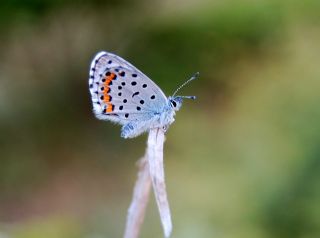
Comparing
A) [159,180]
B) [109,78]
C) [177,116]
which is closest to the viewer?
[159,180]

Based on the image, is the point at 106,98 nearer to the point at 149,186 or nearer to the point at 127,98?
the point at 127,98

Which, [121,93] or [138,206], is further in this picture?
[121,93]

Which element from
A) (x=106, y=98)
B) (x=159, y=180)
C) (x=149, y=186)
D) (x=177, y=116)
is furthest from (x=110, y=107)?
(x=177, y=116)

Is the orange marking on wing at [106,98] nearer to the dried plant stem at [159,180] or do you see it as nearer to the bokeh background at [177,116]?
the dried plant stem at [159,180]

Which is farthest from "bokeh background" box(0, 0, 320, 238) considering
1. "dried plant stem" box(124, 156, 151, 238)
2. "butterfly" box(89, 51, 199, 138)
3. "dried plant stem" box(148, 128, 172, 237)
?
"dried plant stem" box(148, 128, 172, 237)

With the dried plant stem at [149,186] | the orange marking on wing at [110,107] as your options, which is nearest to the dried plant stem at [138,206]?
the dried plant stem at [149,186]

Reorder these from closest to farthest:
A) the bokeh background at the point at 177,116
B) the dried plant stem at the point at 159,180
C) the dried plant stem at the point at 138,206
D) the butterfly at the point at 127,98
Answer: the dried plant stem at the point at 159,180, the dried plant stem at the point at 138,206, the butterfly at the point at 127,98, the bokeh background at the point at 177,116

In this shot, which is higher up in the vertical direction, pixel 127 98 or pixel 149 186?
pixel 127 98
